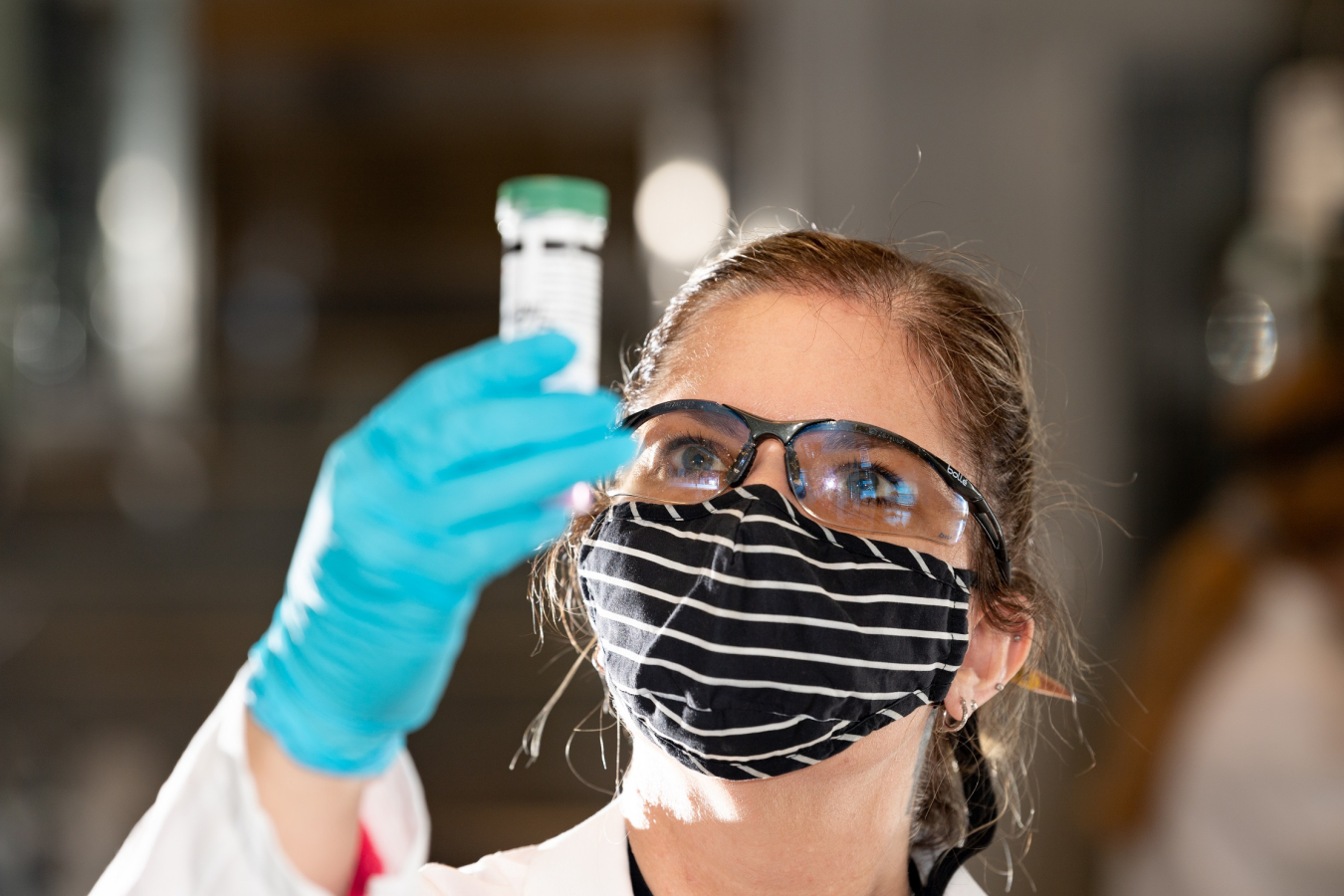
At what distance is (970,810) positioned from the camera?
1.22 m

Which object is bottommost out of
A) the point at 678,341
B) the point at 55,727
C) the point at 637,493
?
the point at 55,727

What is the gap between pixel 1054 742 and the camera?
3.01 m

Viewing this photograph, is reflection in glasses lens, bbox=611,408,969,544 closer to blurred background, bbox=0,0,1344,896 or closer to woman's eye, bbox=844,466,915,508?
woman's eye, bbox=844,466,915,508

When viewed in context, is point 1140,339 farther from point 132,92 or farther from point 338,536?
point 132,92

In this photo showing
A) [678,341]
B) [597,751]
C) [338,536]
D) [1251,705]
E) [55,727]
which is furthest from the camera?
[55,727]

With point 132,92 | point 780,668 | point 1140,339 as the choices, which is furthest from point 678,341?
point 132,92

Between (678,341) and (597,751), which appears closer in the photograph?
(678,341)

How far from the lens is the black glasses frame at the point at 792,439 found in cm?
99

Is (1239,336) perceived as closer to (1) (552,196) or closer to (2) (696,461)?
(2) (696,461)

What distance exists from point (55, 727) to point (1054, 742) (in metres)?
2.91

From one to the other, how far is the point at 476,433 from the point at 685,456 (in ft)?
1.14

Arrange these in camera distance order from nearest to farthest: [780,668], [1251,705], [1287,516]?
1. [780,668]
2. [1251,705]
3. [1287,516]

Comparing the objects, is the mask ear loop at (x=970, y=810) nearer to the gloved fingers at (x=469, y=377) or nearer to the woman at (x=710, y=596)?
the woman at (x=710, y=596)

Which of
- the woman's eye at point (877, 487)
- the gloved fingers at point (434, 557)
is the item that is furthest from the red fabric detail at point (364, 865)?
the woman's eye at point (877, 487)
